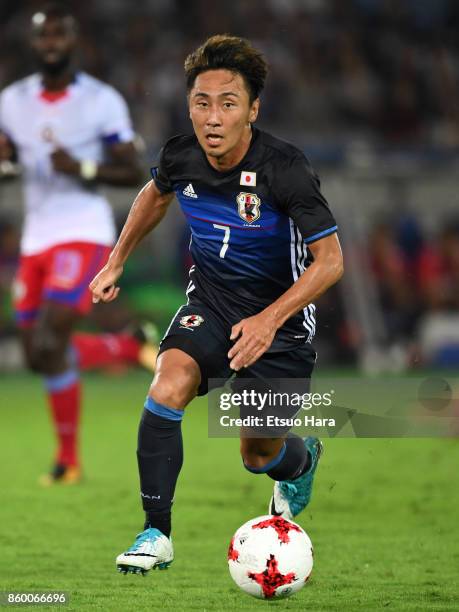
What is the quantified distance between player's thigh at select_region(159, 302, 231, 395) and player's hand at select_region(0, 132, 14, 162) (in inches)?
126

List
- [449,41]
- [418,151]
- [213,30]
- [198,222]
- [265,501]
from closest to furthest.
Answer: [198,222], [265,501], [418,151], [213,30], [449,41]

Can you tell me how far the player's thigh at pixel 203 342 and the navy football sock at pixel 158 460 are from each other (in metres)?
0.22

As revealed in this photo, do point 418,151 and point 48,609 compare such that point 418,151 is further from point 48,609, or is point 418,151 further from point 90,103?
point 48,609

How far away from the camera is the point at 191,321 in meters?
4.98

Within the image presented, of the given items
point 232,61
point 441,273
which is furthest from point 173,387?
point 441,273

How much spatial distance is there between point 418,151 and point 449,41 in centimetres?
316

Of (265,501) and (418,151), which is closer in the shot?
(265,501)

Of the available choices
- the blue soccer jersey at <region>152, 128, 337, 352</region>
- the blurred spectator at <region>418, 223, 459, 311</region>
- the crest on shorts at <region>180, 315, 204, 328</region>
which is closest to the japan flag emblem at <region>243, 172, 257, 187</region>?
the blue soccer jersey at <region>152, 128, 337, 352</region>

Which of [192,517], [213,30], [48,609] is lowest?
[48,609]

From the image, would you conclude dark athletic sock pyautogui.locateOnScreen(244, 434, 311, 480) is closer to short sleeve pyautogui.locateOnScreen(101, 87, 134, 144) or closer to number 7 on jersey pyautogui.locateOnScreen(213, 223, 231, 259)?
number 7 on jersey pyautogui.locateOnScreen(213, 223, 231, 259)

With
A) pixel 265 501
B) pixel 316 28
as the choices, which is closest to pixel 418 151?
pixel 316 28

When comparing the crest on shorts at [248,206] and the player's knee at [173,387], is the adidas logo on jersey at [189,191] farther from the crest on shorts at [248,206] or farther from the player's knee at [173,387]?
the player's knee at [173,387]

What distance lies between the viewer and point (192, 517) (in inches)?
253

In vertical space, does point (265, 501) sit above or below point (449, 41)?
below
